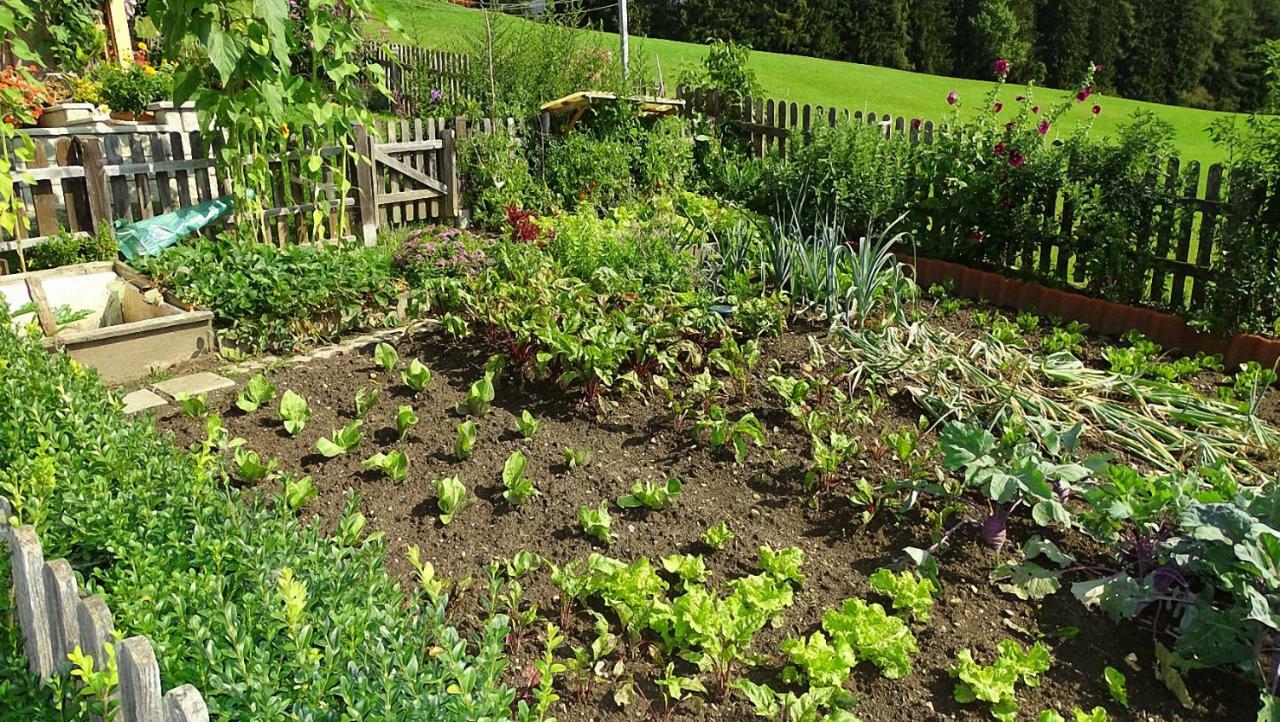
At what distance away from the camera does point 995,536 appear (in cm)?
344

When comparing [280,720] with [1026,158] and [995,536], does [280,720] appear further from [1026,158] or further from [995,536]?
[1026,158]

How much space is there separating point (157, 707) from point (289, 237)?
5.98 meters

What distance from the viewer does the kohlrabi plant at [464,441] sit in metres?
→ 4.10

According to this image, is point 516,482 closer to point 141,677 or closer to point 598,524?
point 598,524

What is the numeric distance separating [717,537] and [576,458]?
0.83 metres

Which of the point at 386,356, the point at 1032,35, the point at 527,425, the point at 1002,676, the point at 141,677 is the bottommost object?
the point at 1002,676

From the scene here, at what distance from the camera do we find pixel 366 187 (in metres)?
7.52

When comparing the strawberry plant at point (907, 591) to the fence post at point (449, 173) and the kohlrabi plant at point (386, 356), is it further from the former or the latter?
the fence post at point (449, 173)

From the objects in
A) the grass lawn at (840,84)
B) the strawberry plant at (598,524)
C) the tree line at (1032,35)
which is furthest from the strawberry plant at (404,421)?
the tree line at (1032,35)

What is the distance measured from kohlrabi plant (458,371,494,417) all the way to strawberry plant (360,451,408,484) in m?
0.63

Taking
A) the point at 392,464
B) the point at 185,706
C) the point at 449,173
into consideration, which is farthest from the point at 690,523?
the point at 449,173

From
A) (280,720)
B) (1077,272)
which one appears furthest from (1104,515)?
(1077,272)

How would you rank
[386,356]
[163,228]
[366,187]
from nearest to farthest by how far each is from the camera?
[386,356]
[163,228]
[366,187]

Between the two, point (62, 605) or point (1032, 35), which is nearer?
point (62, 605)
